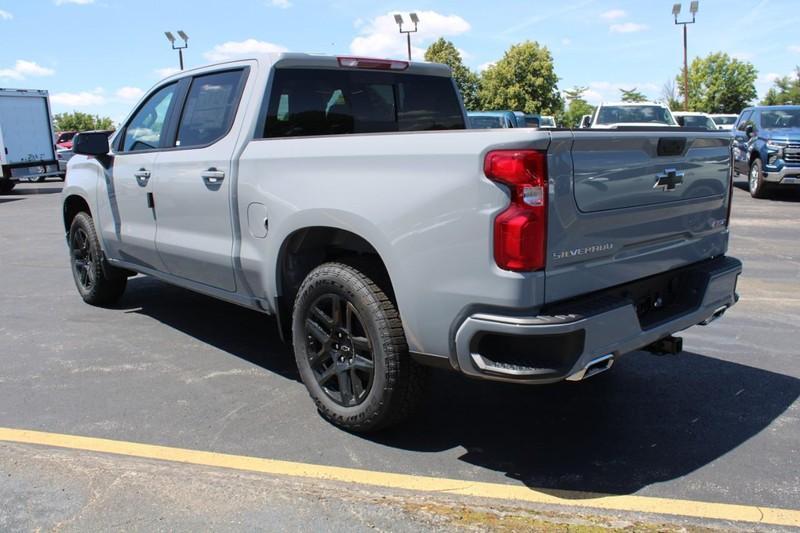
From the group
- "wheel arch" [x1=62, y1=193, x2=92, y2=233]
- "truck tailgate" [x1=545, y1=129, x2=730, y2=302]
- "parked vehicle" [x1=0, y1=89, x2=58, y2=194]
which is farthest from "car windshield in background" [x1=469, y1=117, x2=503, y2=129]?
"truck tailgate" [x1=545, y1=129, x2=730, y2=302]

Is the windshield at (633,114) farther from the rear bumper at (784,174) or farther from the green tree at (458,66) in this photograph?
the green tree at (458,66)

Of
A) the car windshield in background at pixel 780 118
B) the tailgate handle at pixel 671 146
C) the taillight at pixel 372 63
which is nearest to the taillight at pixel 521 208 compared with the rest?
the tailgate handle at pixel 671 146

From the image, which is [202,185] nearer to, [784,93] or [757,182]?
[757,182]

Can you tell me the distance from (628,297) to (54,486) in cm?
282

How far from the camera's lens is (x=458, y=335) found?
117 inches

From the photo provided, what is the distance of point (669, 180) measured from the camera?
3377 millimetres

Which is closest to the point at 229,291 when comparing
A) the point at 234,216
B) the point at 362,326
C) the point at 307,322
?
the point at 234,216

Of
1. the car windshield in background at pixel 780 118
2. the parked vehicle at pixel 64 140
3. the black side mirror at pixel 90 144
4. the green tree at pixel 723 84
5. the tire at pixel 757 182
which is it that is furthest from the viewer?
the green tree at pixel 723 84

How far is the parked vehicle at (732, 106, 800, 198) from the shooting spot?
13.9 metres

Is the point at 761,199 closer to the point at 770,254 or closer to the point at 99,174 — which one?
the point at 770,254

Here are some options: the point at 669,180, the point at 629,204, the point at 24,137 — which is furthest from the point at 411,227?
the point at 24,137

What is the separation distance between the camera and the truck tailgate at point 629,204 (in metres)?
2.88

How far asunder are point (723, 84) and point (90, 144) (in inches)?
2872

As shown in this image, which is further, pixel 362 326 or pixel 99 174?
pixel 99 174
